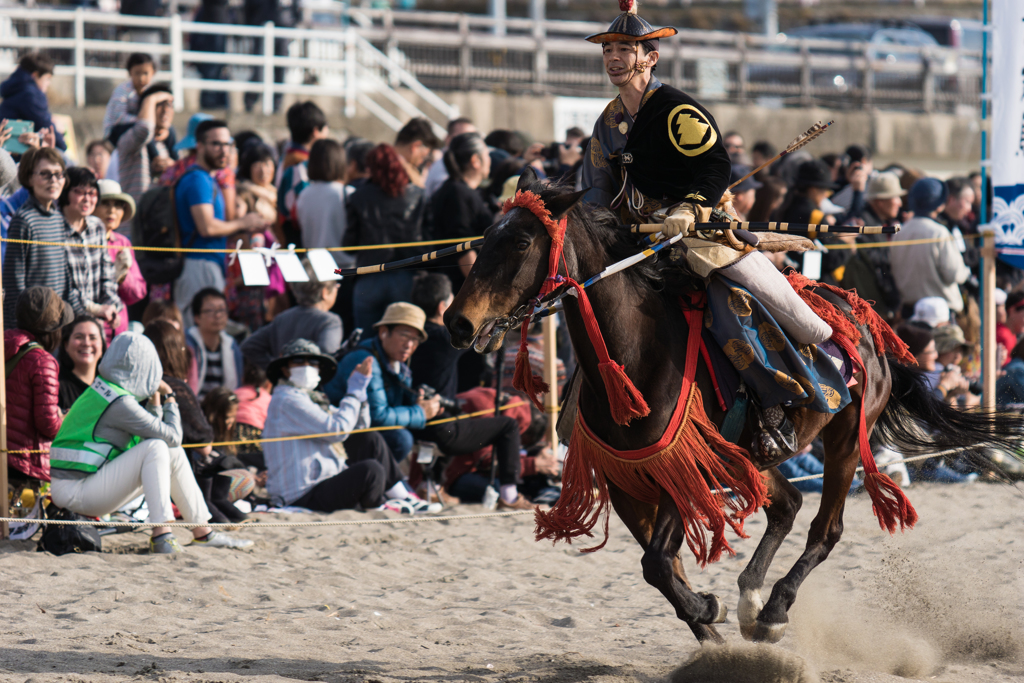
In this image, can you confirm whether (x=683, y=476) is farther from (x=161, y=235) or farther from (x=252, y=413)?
(x=161, y=235)

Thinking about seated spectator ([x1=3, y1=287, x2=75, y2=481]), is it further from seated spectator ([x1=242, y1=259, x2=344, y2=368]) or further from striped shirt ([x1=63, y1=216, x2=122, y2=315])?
seated spectator ([x1=242, y1=259, x2=344, y2=368])

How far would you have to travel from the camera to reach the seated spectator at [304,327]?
310 inches

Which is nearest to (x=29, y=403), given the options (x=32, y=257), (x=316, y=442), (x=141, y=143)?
(x=32, y=257)

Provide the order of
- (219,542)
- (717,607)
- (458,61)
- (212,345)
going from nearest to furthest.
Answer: (717,607) → (219,542) → (212,345) → (458,61)

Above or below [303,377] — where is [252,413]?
below

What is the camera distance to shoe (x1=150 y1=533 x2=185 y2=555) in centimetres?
636

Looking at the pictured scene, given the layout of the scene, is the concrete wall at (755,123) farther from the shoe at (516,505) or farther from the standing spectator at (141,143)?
the shoe at (516,505)

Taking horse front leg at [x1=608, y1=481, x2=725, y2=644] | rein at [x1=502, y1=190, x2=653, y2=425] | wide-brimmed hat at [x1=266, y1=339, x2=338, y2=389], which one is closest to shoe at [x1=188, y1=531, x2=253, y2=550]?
wide-brimmed hat at [x1=266, y1=339, x2=338, y2=389]

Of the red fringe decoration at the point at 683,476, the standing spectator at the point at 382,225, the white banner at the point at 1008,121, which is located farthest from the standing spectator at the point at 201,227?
the white banner at the point at 1008,121

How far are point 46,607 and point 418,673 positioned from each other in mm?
1887

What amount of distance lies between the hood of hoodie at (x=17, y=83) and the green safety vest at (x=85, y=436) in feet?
10.2

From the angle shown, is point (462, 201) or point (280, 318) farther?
point (462, 201)

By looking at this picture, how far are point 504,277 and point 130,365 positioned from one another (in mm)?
2875

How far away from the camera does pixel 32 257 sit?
6.86 metres
